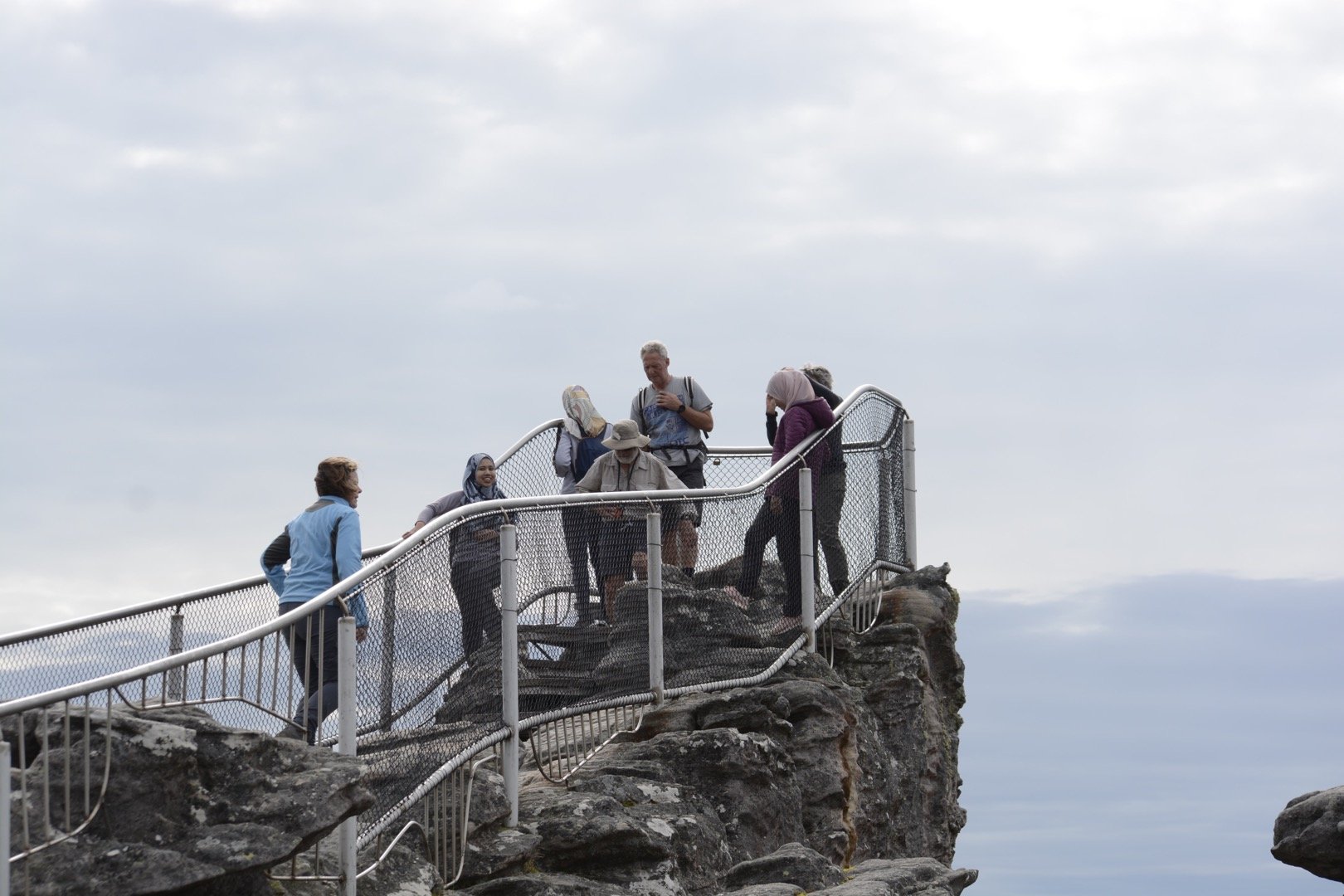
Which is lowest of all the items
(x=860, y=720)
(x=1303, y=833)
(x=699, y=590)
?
(x=1303, y=833)

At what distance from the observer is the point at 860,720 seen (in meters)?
13.1

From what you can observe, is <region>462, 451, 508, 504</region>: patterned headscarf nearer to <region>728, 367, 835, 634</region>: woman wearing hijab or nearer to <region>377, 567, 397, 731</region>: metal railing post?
<region>728, 367, 835, 634</region>: woman wearing hijab

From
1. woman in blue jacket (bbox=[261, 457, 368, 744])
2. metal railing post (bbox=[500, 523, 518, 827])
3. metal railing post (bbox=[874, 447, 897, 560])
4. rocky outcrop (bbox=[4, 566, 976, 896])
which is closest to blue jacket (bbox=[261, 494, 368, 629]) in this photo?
woman in blue jacket (bbox=[261, 457, 368, 744])

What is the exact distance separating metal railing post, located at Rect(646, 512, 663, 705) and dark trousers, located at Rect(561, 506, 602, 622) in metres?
0.38

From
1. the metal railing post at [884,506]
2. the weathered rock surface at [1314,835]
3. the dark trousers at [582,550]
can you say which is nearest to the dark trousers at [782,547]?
the metal railing post at [884,506]

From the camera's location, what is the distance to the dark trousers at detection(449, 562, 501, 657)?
366 inches

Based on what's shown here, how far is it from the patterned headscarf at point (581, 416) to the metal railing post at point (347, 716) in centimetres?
637

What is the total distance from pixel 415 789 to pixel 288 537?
1.94 meters

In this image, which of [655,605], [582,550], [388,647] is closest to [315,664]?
[388,647]

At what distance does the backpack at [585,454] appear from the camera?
13984 millimetres

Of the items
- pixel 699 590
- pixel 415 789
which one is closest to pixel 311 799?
pixel 415 789

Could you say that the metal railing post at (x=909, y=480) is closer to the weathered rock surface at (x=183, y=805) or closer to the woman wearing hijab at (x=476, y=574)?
the woman wearing hijab at (x=476, y=574)

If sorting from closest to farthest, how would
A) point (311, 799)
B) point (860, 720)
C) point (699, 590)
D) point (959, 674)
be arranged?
1. point (311, 799)
2. point (699, 590)
3. point (860, 720)
4. point (959, 674)

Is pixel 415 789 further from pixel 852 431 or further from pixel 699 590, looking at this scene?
pixel 852 431
